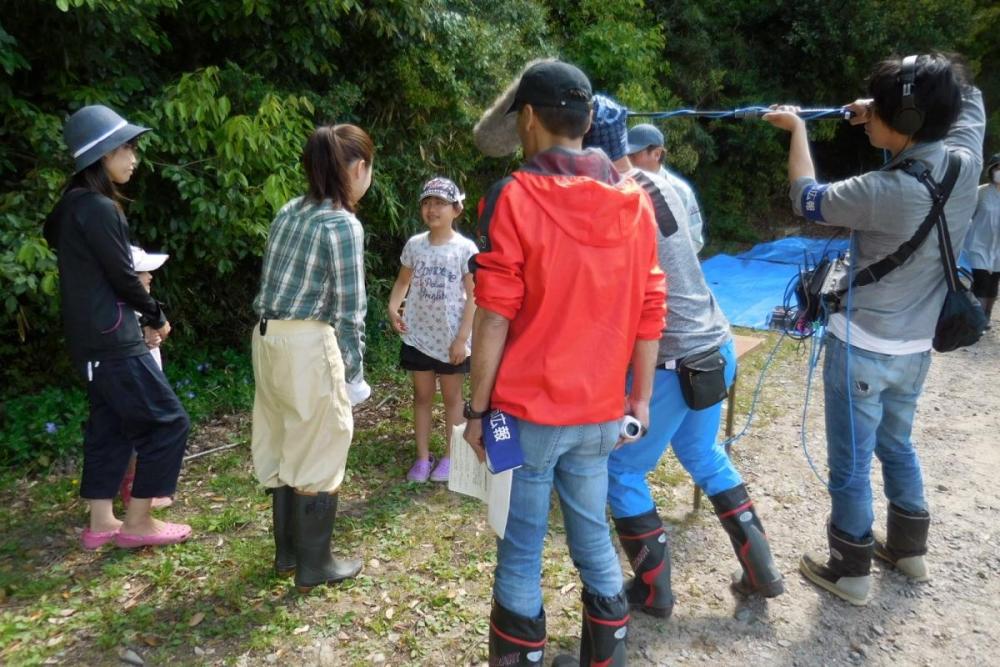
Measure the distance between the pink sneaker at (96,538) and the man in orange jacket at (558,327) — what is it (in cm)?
208

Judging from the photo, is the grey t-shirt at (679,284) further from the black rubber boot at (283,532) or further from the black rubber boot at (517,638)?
the black rubber boot at (283,532)

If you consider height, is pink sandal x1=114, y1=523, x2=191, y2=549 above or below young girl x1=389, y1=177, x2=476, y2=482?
below

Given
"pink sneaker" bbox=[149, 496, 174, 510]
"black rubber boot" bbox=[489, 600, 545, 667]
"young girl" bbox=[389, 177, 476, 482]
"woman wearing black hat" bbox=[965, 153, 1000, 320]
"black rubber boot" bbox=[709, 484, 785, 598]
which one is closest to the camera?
"black rubber boot" bbox=[489, 600, 545, 667]

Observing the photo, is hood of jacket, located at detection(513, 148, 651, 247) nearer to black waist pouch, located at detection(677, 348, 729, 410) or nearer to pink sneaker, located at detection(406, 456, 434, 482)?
black waist pouch, located at detection(677, 348, 729, 410)

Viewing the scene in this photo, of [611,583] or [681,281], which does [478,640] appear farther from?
[681,281]

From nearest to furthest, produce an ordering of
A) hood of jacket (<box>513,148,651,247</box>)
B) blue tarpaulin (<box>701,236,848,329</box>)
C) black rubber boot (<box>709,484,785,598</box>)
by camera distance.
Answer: hood of jacket (<box>513,148,651,247</box>), black rubber boot (<box>709,484,785,598</box>), blue tarpaulin (<box>701,236,848,329</box>)

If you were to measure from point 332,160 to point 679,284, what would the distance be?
1.34 meters

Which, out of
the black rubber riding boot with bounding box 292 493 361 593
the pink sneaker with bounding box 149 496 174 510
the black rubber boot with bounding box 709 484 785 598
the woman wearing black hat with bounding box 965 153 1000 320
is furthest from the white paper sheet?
the woman wearing black hat with bounding box 965 153 1000 320

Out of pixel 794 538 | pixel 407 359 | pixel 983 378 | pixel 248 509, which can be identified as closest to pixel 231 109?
pixel 407 359

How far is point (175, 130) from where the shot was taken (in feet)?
14.2

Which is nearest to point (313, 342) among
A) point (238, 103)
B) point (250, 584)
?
point (250, 584)

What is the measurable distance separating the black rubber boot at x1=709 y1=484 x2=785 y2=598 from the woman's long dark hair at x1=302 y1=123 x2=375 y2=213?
6.16 ft

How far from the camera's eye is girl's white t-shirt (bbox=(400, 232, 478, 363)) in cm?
396

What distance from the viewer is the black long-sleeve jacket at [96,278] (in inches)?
119
